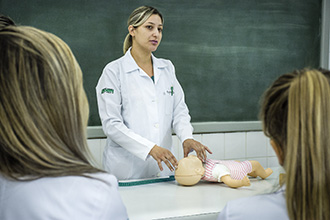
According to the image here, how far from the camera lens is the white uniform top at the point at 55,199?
76 cm

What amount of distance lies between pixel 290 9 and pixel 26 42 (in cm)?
324

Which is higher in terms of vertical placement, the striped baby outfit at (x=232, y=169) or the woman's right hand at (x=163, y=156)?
the woman's right hand at (x=163, y=156)

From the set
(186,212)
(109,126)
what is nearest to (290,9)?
(109,126)

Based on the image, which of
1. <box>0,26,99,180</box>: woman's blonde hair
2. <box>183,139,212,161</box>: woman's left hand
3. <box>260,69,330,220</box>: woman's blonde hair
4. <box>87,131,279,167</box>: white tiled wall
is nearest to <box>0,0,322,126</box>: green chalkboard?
<box>87,131,279,167</box>: white tiled wall

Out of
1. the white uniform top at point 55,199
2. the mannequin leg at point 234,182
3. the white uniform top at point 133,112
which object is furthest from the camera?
the white uniform top at point 133,112

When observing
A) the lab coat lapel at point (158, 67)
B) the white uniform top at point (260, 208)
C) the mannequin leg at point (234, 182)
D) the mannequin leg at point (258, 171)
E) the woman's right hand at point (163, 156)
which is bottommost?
the mannequin leg at point (258, 171)

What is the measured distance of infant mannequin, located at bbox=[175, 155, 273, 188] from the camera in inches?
72.8

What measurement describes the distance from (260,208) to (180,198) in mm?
782

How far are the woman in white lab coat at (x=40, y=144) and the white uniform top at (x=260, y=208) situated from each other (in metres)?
0.27

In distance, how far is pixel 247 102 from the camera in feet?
11.4

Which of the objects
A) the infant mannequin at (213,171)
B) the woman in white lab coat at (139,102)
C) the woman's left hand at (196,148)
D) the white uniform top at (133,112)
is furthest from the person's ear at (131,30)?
the infant mannequin at (213,171)

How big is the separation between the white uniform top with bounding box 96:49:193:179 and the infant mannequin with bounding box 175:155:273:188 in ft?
1.07

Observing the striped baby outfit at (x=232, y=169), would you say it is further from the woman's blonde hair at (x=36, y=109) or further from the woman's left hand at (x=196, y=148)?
the woman's blonde hair at (x=36, y=109)

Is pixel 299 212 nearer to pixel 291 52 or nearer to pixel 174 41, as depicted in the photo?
pixel 174 41
